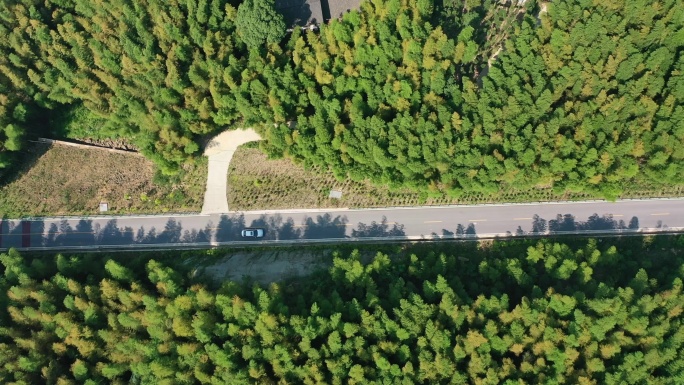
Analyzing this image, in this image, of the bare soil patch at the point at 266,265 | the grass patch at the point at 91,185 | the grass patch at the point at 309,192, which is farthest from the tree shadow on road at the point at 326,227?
the grass patch at the point at 91,185

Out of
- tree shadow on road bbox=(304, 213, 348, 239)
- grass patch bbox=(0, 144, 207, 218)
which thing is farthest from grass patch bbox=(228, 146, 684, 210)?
grass patch bbox=(0, 144, 207, 218)

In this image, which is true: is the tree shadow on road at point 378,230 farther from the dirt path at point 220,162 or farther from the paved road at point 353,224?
the dirt path at point 220,162

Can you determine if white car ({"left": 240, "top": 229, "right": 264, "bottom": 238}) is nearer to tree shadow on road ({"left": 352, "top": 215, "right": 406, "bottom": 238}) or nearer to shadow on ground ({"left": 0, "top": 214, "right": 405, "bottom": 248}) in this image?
shadow on ground ({"left": 0, "top": 214, "right": 405, "bottom": 248})

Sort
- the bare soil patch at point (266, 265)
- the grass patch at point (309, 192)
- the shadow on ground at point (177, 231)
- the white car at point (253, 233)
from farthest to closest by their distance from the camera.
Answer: the white car at point (253, 233)
the shadow on ground at point (177, 231)
the bare soil patch at point (266, 265)
the grass patch at point (309, 192)

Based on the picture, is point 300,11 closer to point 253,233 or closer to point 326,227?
point 326,227

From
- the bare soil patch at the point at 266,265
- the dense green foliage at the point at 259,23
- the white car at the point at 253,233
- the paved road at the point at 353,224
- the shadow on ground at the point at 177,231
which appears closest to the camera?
the dense green foliage at the point at 259,23

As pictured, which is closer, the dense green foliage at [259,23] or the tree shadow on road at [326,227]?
the dense green foliage at [259,23]

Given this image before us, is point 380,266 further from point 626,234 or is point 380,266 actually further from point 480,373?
point 626,234
